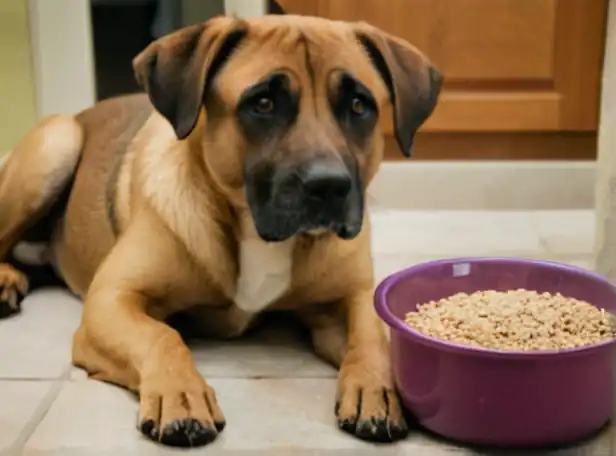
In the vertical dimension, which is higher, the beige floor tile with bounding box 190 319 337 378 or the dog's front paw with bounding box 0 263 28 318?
the dog's front paw with bounding box 0 263 28 318

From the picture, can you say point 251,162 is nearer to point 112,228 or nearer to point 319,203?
point 319,203

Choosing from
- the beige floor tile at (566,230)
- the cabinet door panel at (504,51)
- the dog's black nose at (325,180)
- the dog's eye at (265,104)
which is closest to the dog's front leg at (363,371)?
the dog's black nose at (325,180)

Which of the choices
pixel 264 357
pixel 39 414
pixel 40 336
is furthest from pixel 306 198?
pixel 40 336

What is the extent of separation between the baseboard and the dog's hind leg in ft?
3.34

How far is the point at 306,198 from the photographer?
4.72 feet

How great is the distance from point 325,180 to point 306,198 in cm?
4

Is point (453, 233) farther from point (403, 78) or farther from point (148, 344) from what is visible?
point (148, 344)

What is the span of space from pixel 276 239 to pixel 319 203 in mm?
108

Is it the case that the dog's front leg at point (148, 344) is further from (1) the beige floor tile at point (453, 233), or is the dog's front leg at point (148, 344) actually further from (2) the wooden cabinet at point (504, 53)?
(2) the wooden cabinet at point (504, 53)

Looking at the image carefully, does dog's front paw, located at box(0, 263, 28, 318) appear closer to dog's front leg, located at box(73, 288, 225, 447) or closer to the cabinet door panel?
dog's front leg, located at box(73, 288, 225, 447)

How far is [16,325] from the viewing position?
1833 millimetres

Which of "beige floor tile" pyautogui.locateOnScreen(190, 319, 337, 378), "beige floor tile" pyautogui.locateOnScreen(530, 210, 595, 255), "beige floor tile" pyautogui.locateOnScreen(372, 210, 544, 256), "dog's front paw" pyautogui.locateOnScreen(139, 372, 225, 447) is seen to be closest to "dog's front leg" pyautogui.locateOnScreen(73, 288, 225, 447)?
"dog's front paw" pyautogui.locateOnScreen(139, 372, 225, 447)

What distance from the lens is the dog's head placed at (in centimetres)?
145

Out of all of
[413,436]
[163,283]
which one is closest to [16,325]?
[163,283]
